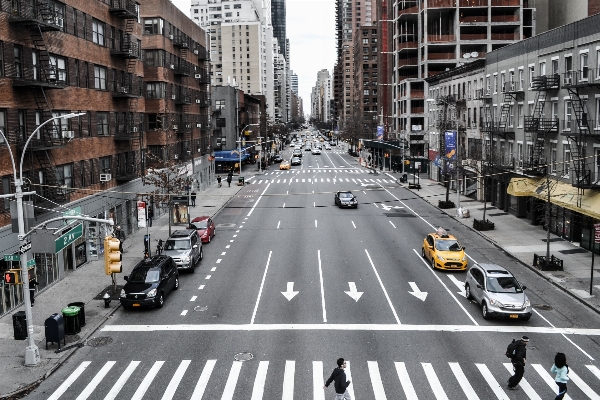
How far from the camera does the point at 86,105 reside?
1417 inches

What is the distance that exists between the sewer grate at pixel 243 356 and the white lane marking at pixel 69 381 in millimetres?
5034

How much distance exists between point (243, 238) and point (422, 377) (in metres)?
24.6

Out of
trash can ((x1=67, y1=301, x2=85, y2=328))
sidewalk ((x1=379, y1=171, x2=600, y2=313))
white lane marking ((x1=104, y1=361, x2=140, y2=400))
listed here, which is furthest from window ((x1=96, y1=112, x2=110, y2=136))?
sidewalk ((x1=379, y1=171, x2=600, y2=313))

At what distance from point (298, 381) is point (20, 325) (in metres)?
11.1

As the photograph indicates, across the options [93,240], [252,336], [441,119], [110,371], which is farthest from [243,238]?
[441,119]

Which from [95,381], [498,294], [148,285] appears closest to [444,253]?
[498,294]

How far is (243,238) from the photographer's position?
40.6 metres

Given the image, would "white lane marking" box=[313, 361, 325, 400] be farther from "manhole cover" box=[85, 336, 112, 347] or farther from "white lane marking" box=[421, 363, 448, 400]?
"manhole cover" box=[85, 336, 112, 347]

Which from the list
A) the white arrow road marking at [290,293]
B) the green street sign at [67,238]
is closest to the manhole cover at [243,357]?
the white arrow road marking at [290,293]

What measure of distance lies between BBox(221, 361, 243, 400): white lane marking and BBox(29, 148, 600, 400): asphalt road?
56 mm

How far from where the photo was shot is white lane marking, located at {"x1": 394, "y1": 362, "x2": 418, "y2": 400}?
16.2m

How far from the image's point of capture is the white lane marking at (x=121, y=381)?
54.1 feet

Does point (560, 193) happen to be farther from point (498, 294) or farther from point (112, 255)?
point (112, 255)

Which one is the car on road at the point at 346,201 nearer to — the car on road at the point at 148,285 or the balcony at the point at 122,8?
the balcony at the point at 122,8
